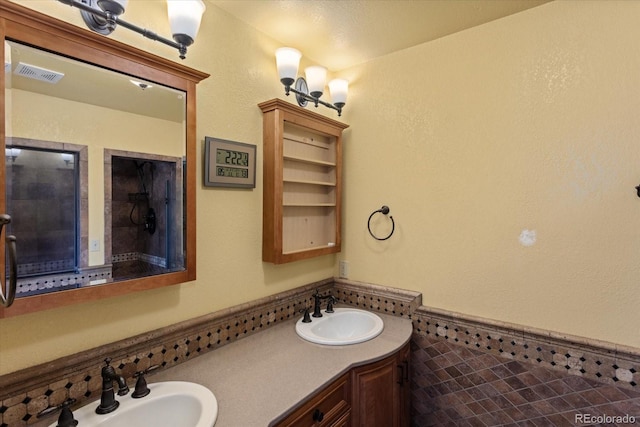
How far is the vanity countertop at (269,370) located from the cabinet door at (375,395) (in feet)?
0.24

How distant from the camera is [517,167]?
162cm

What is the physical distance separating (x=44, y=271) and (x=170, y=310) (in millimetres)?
494

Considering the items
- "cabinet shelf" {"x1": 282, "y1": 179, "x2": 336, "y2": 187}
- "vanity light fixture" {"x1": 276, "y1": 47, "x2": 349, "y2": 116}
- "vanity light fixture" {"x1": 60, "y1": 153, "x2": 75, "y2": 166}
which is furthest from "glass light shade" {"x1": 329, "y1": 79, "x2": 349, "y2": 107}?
"vanity light fixture" {"x1": 60, "y1": 153, "x2": 75, "y2": 166}

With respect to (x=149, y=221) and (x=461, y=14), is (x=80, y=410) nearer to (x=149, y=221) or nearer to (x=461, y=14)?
(x=149, y=221)

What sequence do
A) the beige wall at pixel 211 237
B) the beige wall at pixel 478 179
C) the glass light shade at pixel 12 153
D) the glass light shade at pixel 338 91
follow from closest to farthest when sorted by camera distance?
the glass light shade at pixel 12 153, the beige wall at pixel 211 237, the beige wall at pixel 478 179, the glass light shade at pixel 338 91

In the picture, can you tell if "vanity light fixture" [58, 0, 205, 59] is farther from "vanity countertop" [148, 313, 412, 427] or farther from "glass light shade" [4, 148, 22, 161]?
"vanity countertop" [148, 313, 412, 427]

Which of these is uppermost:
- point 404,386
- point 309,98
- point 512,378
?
point 309,98

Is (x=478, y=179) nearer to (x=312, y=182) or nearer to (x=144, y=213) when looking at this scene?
(x=312, y=182)

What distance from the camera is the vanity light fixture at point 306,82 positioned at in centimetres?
169

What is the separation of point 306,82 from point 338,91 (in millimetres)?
216

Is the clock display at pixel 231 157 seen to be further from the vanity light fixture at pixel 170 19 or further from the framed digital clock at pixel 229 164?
the vanity light fixture at pixel 170 19

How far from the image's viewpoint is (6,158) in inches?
37.1

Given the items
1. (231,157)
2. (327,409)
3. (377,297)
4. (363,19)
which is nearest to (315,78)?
(363,19)

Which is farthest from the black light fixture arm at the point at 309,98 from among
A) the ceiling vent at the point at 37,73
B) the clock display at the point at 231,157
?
the ceiling vent at the point at 37,73
